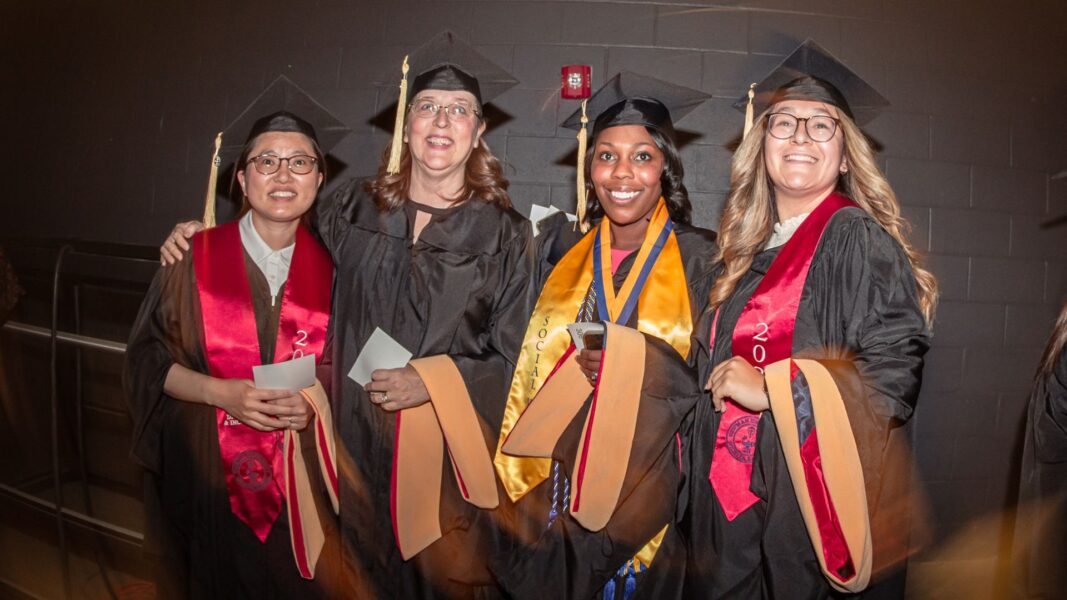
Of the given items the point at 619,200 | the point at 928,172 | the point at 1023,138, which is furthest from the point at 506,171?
the point at 1023,138

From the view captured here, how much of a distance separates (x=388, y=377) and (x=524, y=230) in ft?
2.35

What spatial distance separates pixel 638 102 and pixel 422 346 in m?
1.11

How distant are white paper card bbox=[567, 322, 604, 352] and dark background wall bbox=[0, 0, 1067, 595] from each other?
159cm

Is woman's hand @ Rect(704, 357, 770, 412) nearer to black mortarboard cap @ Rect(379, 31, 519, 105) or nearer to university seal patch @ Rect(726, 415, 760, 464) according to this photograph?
university seal patch @ Rect(726, 415, 760, 464)

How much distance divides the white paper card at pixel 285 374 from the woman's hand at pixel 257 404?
0.07 feet

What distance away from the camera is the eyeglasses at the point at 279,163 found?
2348mm

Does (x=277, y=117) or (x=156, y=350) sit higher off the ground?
(x=277, y=117)

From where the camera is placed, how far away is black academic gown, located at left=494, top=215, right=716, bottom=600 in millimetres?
1975

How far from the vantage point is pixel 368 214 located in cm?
246

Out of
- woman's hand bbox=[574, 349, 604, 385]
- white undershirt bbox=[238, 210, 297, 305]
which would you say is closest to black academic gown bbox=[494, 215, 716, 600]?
woman's hand bbox=[574, 349, 604, 385]

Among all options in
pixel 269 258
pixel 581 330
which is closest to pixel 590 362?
pixel 581 330

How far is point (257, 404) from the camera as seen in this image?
2.17 metres

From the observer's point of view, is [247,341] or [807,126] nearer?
[807,126]

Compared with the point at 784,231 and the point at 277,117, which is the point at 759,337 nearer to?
the point at 784,231
